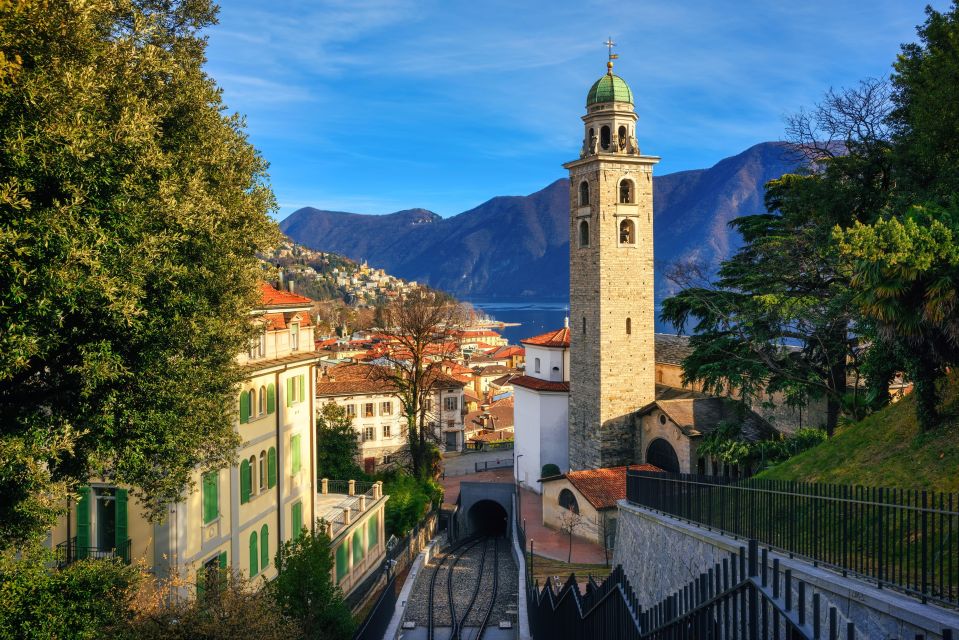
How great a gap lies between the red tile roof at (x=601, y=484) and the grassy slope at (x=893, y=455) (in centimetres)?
1685

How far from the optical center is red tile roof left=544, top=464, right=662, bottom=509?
3130 centimetres

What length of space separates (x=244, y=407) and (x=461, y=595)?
43.4 feet

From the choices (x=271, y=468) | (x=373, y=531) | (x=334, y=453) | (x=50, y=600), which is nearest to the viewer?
(x=50, y=600)

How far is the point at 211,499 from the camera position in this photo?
1572 cm

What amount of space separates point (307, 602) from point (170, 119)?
10275mm

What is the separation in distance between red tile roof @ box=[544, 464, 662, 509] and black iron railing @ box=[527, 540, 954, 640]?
71.1ft

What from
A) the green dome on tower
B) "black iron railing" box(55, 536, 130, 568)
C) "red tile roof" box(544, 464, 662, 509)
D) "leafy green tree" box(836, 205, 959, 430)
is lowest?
"red tile roof" box(544, 464, 662, 509)

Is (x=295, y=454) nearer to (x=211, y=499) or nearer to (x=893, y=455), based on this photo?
(x=211, y=499)

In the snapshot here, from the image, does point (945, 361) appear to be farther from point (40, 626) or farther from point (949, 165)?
point (40, 626)

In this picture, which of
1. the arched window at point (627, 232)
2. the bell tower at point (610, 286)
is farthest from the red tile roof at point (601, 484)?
the arched window at point (627, 232)

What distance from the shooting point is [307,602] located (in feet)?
52.2

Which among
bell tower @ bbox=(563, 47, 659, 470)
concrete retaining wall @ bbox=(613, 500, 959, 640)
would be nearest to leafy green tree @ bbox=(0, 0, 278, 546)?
concrete retaining wall @ bbox=(613, 500, 959, 640)

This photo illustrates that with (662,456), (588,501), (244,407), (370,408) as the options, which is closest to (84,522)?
(244,407)

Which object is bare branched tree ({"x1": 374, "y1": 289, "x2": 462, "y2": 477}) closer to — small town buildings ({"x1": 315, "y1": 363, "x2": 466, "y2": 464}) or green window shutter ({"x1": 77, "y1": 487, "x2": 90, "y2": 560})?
small town buildings ({"x1": 315, "y1": 363, "x2": 466, "y2": 464})
